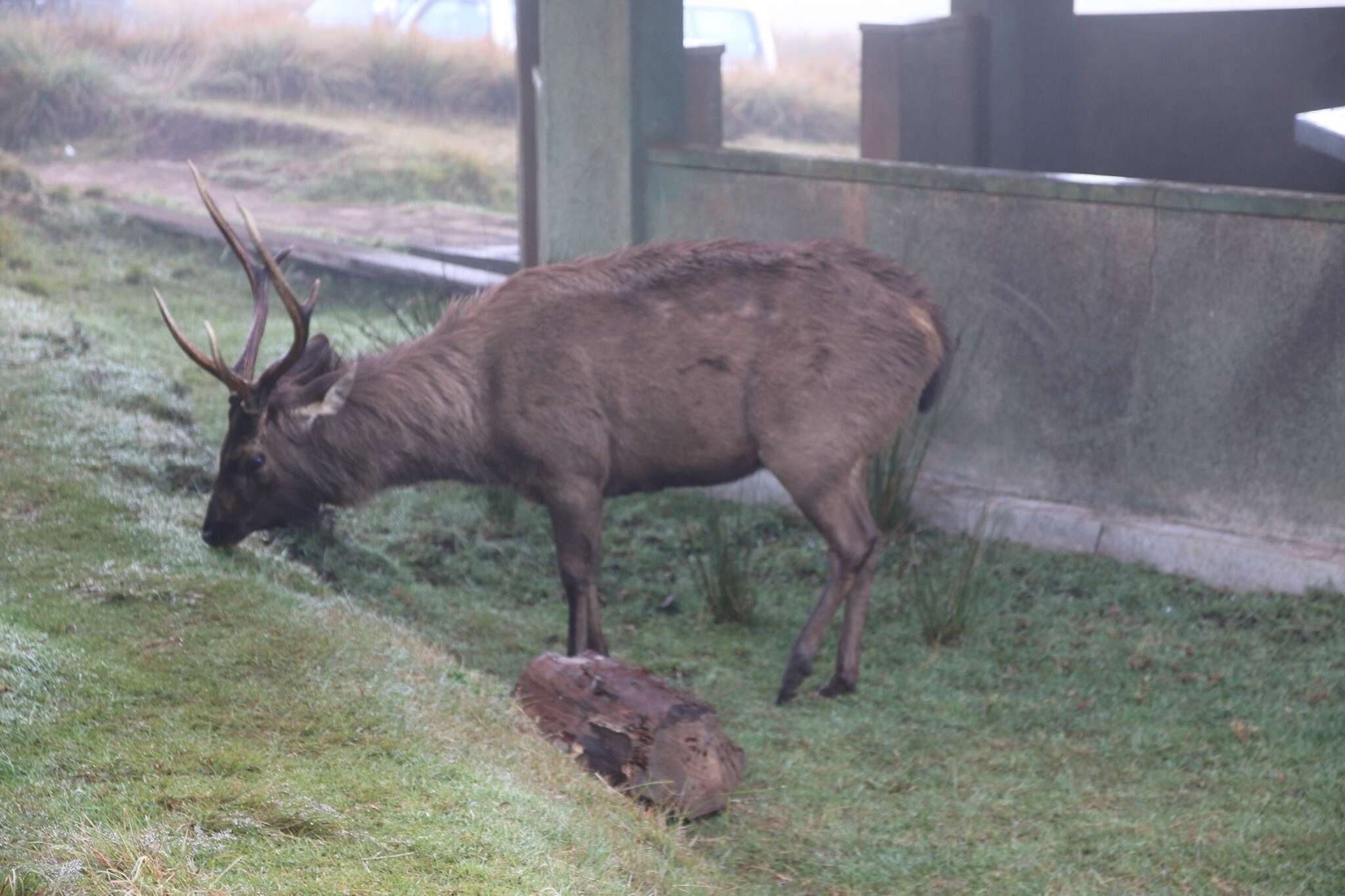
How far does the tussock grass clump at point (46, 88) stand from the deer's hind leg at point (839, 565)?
11091 millimetres

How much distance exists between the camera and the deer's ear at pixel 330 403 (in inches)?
202

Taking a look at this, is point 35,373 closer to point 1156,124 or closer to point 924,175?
point 924,175

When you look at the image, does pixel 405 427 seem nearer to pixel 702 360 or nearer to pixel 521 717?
pixel 702 360

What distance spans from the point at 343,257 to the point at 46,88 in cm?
548

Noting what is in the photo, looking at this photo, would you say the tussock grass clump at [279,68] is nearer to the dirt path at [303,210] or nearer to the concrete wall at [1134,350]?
the dirt path at [303,210]

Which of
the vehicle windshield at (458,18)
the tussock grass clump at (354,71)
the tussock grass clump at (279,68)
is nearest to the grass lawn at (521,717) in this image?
the tussock grass clump at (279,68)

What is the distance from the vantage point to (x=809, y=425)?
509 centimetres

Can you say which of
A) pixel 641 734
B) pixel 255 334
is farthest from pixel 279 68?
pixel 641 734

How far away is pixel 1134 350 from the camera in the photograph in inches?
242

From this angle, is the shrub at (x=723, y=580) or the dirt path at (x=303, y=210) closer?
the shrub at (x=723, y=580)

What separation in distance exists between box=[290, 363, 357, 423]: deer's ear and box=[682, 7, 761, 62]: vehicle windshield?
14193 mm

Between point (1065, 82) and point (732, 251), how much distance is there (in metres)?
5.50

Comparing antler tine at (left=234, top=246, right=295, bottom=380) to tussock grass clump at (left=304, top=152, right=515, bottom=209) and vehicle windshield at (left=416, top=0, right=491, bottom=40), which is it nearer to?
tussock grass clump at (left=304, top=152, right=515, bottom=209)

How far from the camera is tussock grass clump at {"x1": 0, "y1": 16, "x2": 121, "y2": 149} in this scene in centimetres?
1403
